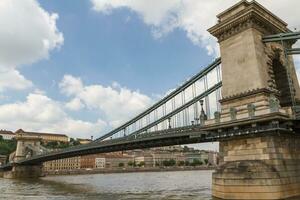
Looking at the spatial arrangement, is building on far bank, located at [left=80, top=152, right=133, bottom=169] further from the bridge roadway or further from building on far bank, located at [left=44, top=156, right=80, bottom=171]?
the bridge roadway

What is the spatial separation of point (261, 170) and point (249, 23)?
8562 mm

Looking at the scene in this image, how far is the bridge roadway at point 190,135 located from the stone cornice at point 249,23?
5.94m

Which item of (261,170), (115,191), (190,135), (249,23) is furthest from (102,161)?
(261,170)

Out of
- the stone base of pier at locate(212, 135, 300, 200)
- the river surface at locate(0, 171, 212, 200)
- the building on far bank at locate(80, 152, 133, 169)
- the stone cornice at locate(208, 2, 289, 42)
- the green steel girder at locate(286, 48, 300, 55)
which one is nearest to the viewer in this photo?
the stone base of pier at locate(212, 135, 300, 200)

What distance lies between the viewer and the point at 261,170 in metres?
18.4

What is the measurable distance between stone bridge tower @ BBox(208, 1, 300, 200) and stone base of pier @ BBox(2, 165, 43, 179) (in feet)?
213

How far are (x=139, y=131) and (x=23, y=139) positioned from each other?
60.6 metres

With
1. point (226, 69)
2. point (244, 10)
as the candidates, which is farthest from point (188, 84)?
point (244, 10)

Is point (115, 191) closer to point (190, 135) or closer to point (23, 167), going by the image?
point (190, 135)

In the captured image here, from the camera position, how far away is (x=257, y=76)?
67.5 feet

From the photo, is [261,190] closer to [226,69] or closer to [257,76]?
[257,76]

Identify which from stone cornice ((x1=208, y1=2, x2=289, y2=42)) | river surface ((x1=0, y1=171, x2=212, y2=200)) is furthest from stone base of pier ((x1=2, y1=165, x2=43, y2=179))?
stone cornice ((x1=208, y1=2, x2=289, y2=42))

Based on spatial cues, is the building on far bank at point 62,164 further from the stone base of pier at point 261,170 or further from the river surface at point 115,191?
the stone base of pier at point 261,170

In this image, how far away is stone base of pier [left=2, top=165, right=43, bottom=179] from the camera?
3032 inches
